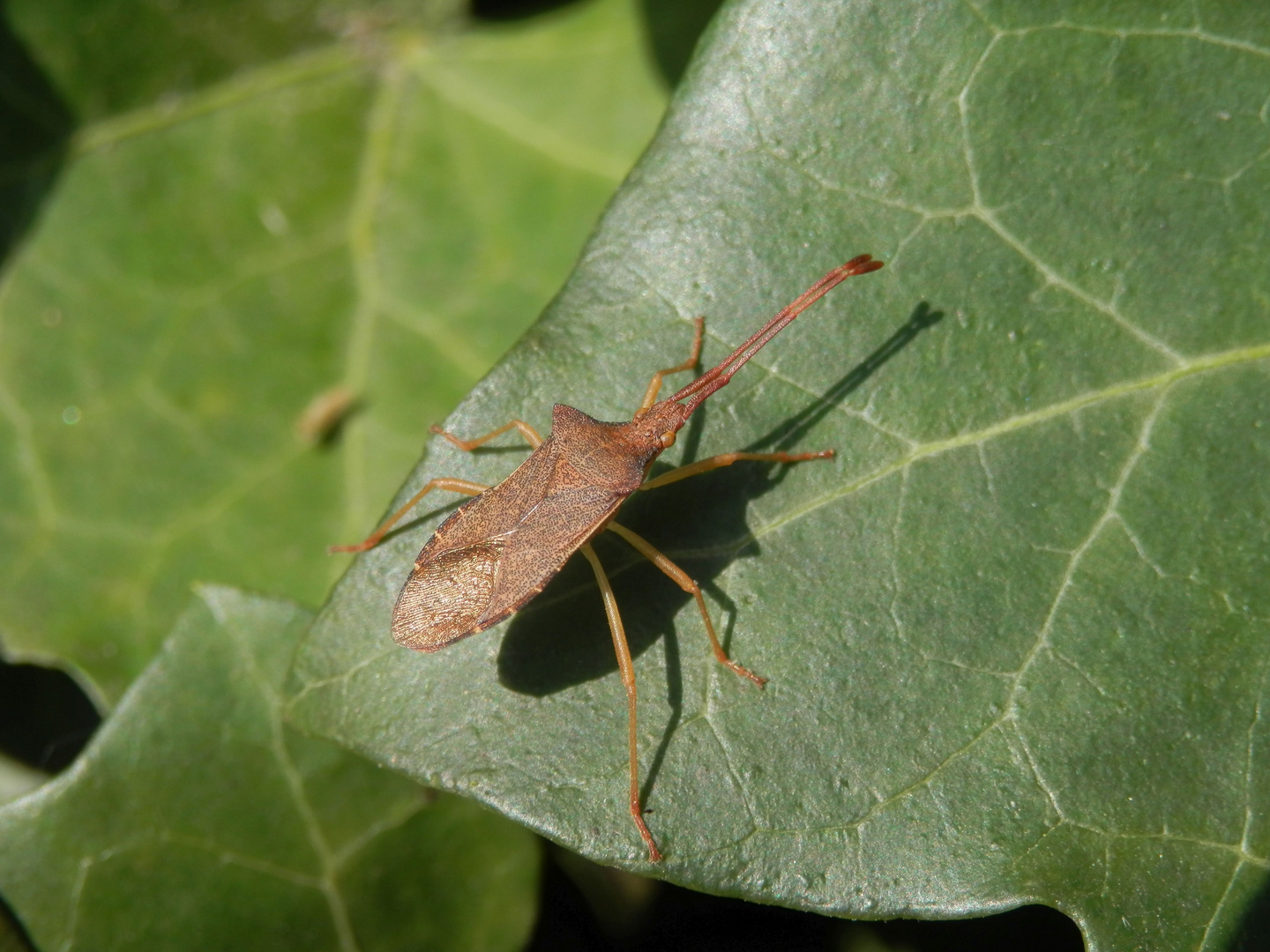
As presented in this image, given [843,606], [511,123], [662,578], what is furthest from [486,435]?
[511,123]

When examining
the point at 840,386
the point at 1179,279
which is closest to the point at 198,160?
the point at 840,386

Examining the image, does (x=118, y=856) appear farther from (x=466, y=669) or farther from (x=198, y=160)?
(x=198, y=160)

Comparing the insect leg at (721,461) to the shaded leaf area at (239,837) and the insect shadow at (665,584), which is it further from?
the shaded leaf area at (239,837)

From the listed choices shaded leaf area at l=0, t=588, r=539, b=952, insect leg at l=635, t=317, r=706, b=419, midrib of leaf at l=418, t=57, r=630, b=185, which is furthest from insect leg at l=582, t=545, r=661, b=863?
midrib of leaf at l=418, t=57, r=630, b=185

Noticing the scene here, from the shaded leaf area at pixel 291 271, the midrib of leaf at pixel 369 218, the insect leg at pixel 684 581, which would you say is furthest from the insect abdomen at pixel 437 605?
the midrib of leaf at pixel 369 218

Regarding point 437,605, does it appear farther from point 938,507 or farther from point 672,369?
point 938,507

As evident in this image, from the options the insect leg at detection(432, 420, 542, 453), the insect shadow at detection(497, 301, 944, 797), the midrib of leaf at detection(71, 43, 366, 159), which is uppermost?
the midrib of leaf at detection(71, 43, 366, 159)

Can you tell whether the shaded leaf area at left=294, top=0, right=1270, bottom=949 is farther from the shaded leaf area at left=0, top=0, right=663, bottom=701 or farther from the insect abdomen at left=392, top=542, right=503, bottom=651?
the shaded leaf area at left=0, top=0, right=663, bottom=701
